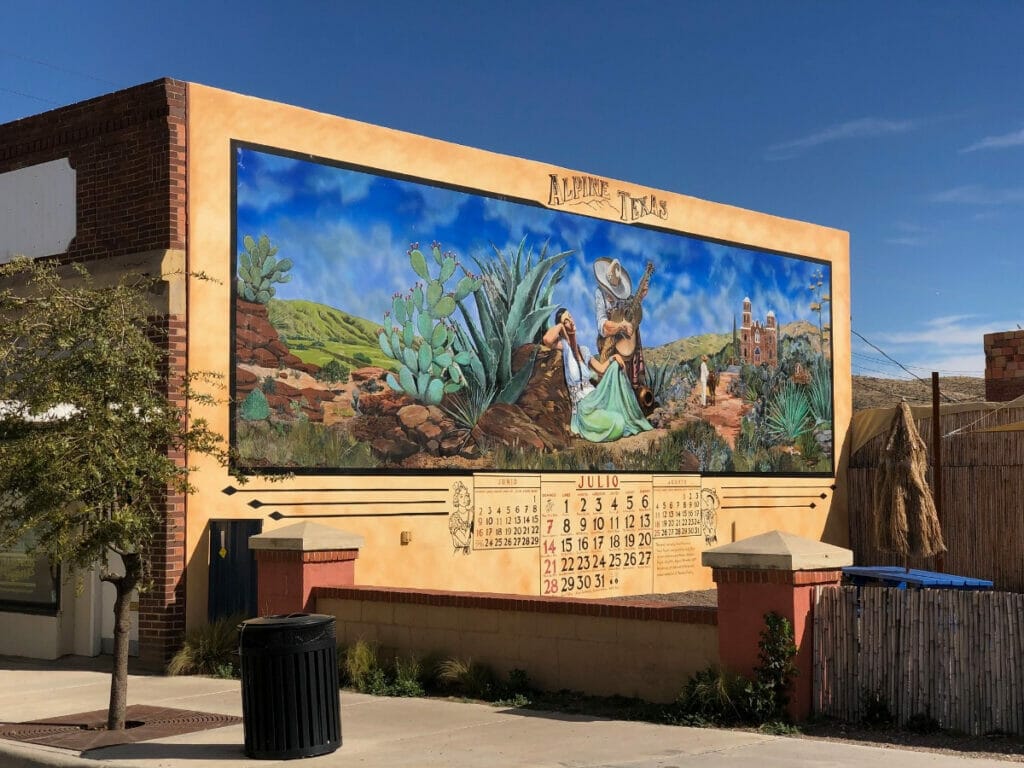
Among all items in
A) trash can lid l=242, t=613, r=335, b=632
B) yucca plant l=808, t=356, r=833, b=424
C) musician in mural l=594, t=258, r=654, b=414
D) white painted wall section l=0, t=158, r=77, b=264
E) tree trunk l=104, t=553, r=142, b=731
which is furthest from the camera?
yucca plant l=808, t=356, r=833, b=424

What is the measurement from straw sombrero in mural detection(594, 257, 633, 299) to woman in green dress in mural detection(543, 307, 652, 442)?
113 cm

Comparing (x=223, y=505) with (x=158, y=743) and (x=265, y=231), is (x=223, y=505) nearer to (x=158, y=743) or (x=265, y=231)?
(x=265, y=231)

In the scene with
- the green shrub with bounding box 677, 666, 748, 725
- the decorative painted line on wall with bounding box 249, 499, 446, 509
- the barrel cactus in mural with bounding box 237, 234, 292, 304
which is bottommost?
the green shrub with bounding box 677, 666, 748, 725

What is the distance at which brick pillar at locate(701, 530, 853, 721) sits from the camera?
40.3 ft

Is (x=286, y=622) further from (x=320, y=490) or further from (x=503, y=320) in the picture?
(x=503, y=320)

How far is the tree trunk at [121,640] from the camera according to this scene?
12641 mm

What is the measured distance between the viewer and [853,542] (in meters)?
29.0

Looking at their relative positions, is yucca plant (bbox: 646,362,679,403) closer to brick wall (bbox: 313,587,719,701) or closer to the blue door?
the blue door

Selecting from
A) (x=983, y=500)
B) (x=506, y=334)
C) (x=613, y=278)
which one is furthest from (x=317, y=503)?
(x=983, y=500)

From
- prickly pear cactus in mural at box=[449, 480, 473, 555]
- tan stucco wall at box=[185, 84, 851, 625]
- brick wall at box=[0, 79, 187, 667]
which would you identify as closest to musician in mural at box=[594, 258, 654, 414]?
tan stucco wall at box=[185, 84, 851, 625]

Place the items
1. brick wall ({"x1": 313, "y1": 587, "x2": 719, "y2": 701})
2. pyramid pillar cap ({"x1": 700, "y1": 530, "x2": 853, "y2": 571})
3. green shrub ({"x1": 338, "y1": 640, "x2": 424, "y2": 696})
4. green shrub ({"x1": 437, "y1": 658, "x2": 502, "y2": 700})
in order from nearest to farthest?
1. pyramid pillar cap ({"x1": 700, "y1": 530, "x2": 853, "y2": 571})
2. brick wall ({"x1": 313, "y1": 587, "x2": 719, "y2": 701})
3. green shrub ({"x1": 437, "y1": 658, "x2": 502, "y2": 700})
4. green shrub ({"x1": 338, "y1": 640, "x2": 424, "y2": 696})

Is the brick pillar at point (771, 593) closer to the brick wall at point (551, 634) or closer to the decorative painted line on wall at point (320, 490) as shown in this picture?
the brick wall at point (551, 634)

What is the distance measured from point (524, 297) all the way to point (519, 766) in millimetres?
12647

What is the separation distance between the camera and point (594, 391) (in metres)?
23.5
